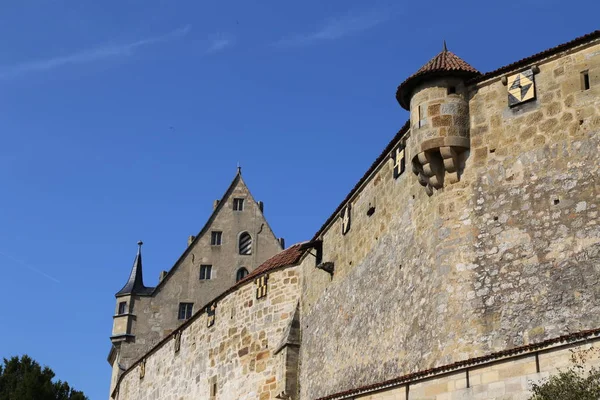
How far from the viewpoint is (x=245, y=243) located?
1758 inches

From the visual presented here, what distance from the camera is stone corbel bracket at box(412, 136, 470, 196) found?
16953mm

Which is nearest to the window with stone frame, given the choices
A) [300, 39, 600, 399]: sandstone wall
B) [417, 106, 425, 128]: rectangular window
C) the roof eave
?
[300, 39, 600, 399]: sandstone wall

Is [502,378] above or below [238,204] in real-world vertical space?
below

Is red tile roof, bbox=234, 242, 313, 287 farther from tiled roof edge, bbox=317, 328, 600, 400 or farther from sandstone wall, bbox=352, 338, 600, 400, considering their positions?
sandstone wall, bbox=352, 338, 600, 400

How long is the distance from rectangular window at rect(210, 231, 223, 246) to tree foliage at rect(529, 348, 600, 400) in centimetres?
3372

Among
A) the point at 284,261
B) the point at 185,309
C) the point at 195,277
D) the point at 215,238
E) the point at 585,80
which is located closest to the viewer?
the point at 585,80

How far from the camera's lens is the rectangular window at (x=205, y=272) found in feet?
143

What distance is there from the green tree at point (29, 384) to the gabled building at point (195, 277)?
267 centimetres

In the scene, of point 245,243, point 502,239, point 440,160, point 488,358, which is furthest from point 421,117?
point 245,243

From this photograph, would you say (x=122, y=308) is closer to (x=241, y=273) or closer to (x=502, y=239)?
(x=241, y=273)

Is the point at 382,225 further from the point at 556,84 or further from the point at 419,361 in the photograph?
the point at 556,84

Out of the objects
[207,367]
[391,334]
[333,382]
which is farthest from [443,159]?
[207,367]

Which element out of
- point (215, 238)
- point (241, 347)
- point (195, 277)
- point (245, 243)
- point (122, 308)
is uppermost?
point (215, 238)

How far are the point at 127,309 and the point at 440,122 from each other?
2887 cm
